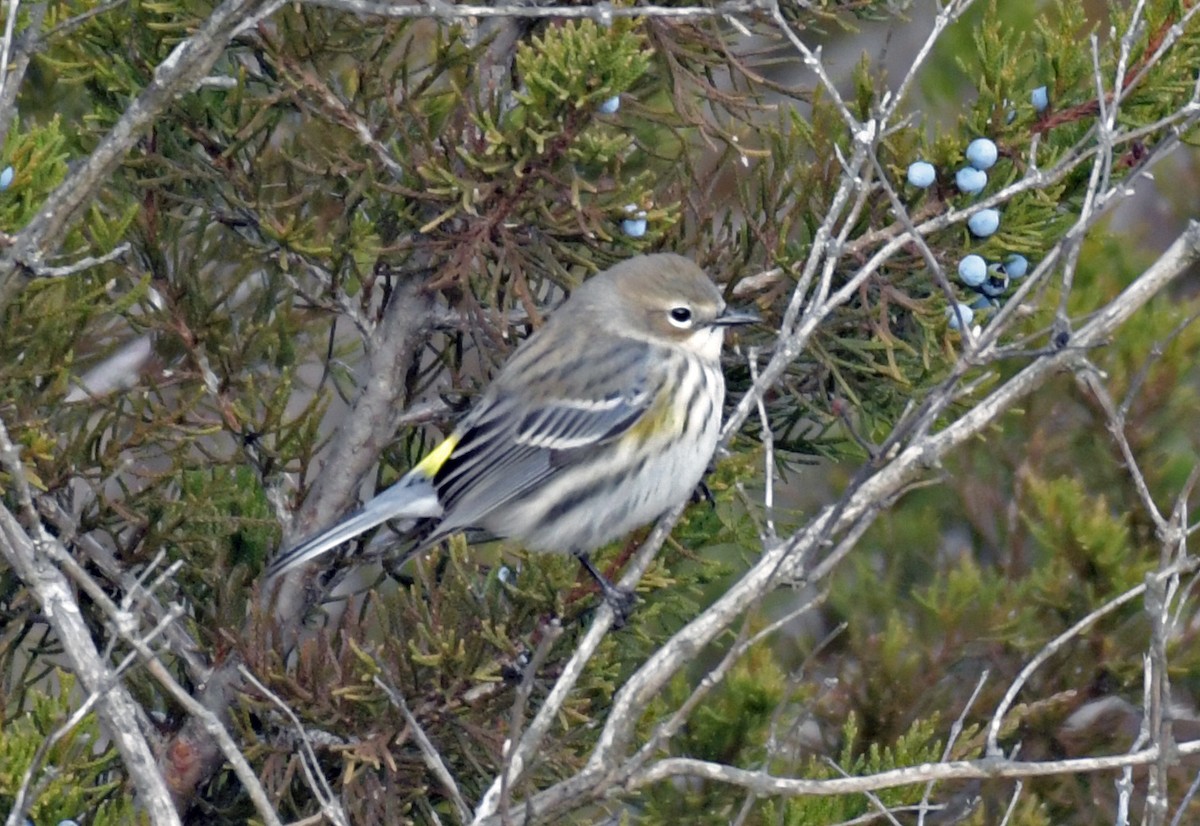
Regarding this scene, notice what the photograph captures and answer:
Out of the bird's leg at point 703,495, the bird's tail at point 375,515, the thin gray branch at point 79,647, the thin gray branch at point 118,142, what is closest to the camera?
the thin gray branch at point 79,647

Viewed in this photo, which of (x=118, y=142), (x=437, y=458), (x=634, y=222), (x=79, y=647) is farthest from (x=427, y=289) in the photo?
(x=79, y=647)

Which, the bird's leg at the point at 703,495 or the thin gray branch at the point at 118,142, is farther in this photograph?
the bird's leg at the point at 703,495

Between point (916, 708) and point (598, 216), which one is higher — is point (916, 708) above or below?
below

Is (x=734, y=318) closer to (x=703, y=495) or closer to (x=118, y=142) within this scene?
(x=703, y=495)

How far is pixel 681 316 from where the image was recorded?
4.13 meters

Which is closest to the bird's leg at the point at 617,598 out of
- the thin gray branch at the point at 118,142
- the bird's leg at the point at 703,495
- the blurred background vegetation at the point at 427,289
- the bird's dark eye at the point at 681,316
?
the blurred background vegetation at the point at 427,289

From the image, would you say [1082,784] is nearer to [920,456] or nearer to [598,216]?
[920,456]

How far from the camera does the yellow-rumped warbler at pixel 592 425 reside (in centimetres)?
390

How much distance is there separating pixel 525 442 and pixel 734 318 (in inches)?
32.9

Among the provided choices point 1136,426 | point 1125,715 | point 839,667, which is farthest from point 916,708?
point 1136,426

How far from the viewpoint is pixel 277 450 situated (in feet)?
11.7

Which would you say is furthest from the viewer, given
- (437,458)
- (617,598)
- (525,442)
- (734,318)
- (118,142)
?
(525,442)

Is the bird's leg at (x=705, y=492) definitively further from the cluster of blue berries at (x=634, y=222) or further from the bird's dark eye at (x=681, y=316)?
the cluster of blue berries at (x=634, y=222)

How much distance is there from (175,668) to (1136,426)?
306cm
